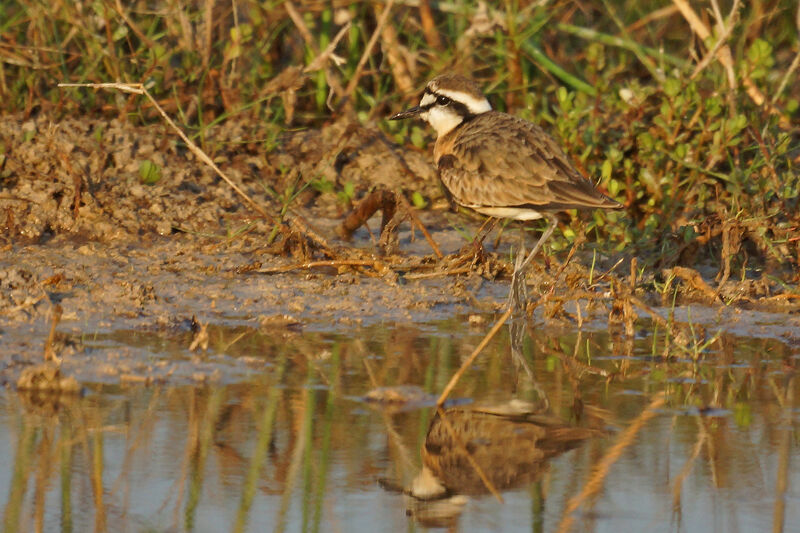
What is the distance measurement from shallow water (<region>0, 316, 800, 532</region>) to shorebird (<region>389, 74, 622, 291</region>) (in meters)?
0.98

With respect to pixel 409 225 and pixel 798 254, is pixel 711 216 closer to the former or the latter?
pixel 798 254

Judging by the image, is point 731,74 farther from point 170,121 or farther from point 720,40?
point 170,121

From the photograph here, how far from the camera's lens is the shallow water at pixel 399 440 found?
3.51 m

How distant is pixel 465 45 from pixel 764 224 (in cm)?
254

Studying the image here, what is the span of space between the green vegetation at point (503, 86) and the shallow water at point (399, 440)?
1.60 metres

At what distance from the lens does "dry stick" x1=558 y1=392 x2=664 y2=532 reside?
11.6ft

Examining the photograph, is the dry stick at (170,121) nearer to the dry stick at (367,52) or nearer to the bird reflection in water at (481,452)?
the dry stick at (367,52)

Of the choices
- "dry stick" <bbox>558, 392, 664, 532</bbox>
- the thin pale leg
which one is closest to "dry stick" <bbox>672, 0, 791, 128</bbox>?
the thin pale leg

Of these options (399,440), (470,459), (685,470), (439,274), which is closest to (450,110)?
(439,274)

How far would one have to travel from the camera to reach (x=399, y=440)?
4098mm

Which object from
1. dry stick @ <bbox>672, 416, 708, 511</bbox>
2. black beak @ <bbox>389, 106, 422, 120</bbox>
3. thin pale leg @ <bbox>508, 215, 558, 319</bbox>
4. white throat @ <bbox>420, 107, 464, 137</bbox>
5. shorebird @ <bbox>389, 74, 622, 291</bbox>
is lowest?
dry stick @ <bbox>672, 416, 708, 511</bbox>

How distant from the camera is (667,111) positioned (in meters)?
7.11

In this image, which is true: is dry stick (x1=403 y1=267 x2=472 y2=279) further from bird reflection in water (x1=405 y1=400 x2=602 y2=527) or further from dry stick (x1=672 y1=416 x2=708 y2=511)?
dry stick (x1=672 y1=416 x2=708 y2=511)

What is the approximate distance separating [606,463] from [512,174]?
101 inches
